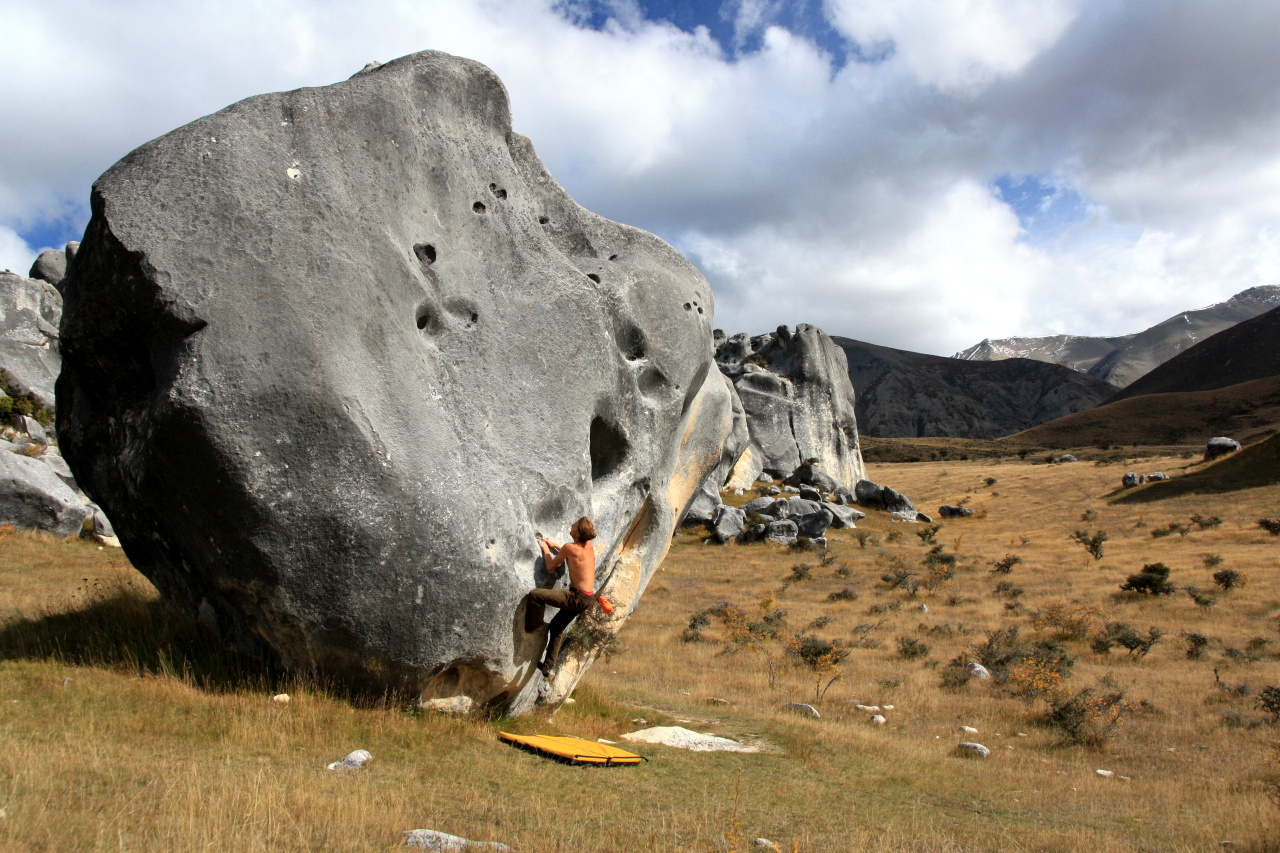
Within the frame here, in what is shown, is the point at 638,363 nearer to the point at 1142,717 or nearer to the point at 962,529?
the point at 1142,717

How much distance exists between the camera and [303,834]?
414 cm

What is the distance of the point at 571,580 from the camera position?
7488mm

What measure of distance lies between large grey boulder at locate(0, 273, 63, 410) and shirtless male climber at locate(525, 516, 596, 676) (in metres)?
26.9

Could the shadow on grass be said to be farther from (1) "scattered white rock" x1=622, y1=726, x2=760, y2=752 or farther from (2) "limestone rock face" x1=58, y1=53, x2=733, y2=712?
(1) "scattered white rock" x1=622, y1=726, x2=760, y2=752

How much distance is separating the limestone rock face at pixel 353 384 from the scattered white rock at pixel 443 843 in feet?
7.67

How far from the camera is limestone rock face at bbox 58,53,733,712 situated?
622 centimetres

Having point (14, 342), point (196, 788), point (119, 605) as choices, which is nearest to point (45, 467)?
point (119, 605)

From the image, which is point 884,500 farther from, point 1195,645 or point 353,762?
point 353,762

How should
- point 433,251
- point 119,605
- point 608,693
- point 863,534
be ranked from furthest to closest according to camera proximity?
1. point 863,534
2. point 608,693
3. point 119,605
4. point 433,251

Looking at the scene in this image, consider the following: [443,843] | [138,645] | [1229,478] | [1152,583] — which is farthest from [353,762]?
[1229,478]

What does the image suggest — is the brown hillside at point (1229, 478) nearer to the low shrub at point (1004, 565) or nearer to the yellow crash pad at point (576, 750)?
the low shrub at point (1004, 565)

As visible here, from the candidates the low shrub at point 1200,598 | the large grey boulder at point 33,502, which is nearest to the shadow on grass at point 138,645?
the large grey boulder at point 33,502

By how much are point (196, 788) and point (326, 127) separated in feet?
18.2

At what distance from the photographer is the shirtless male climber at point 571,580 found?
24.1ft
